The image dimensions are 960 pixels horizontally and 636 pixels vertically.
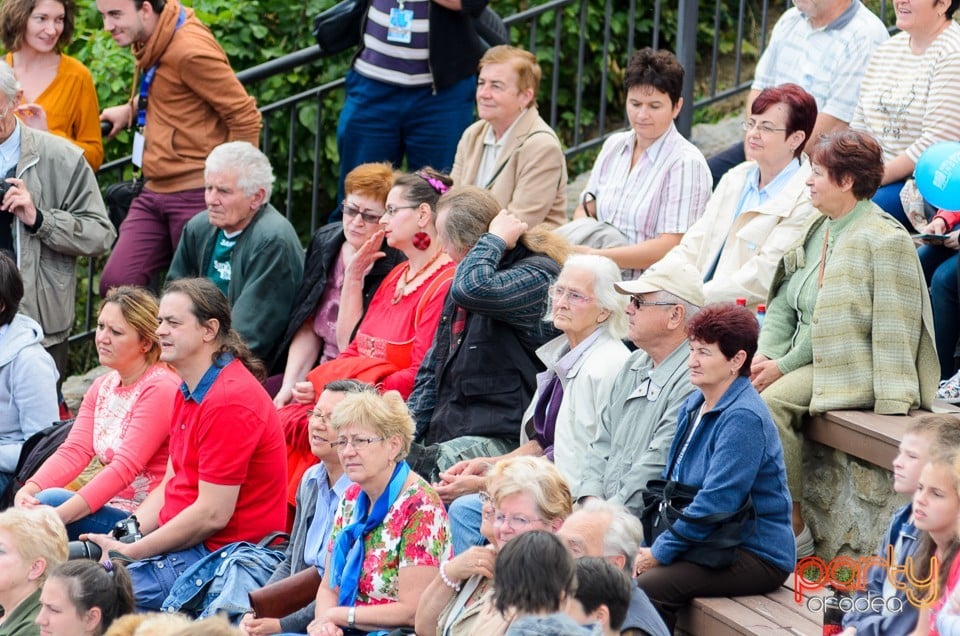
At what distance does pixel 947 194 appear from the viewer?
5.68 m

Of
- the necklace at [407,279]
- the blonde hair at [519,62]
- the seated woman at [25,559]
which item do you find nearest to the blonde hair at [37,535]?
the seated woman at [25,559]

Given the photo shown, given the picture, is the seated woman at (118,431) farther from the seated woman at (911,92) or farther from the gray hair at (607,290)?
the seated woman at (911,92)

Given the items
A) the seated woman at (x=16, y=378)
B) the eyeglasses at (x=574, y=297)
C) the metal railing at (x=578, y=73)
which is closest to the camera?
the eyeglasses at (x=574, y=297)

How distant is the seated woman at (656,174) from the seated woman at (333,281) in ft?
3.08

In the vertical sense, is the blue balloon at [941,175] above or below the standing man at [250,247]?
above

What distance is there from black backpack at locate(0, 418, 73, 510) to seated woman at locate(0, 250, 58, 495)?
32 millimetres

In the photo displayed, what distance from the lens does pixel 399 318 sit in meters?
6.41

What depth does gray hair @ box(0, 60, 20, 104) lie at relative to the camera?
6988 millimetres

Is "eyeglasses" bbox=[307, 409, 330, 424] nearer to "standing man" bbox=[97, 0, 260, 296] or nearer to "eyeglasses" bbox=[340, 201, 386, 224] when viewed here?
"eyeglasses" bbox=[340, 201, 386, 224]

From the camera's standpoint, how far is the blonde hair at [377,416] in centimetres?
493

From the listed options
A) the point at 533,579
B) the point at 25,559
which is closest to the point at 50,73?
the point at 25,559

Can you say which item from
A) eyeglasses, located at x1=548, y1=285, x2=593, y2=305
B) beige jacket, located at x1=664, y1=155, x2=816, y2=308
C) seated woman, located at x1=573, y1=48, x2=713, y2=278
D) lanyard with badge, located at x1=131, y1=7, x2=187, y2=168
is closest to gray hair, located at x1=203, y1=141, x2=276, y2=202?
lanyard with badge, located at x1=131, y1=7, x2=187, y2=168

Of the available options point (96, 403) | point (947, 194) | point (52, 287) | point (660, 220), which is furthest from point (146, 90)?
point (947, 194)

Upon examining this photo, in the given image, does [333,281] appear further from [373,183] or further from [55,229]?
[55,229]
